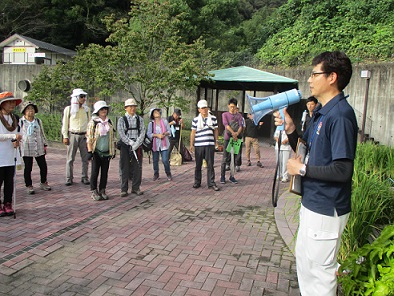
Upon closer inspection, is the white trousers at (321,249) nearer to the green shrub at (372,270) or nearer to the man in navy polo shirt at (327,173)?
the man in navy polo shirt at (327,173)

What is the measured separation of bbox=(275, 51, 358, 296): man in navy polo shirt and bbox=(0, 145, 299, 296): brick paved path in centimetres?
123

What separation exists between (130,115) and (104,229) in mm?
2537

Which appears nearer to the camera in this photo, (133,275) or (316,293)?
(316,293)

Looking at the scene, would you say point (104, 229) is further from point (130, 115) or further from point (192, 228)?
point (130, 115)

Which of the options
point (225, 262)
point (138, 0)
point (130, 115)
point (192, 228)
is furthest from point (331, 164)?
point (138, 0)

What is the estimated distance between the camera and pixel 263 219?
5547 millimetres

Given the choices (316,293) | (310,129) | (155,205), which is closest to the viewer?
(316,293)

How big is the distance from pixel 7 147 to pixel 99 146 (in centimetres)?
146

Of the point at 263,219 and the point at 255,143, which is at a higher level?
the point at 255,143

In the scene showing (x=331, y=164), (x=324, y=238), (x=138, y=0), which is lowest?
(x=324, y=238)

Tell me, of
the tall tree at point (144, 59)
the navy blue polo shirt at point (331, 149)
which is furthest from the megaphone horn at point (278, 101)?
the tall tree at point (144, 59)

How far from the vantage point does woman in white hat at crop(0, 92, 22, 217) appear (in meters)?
5.16

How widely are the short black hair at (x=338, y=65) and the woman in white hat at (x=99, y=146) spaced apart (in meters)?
4.61

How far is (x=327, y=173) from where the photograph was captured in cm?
217
